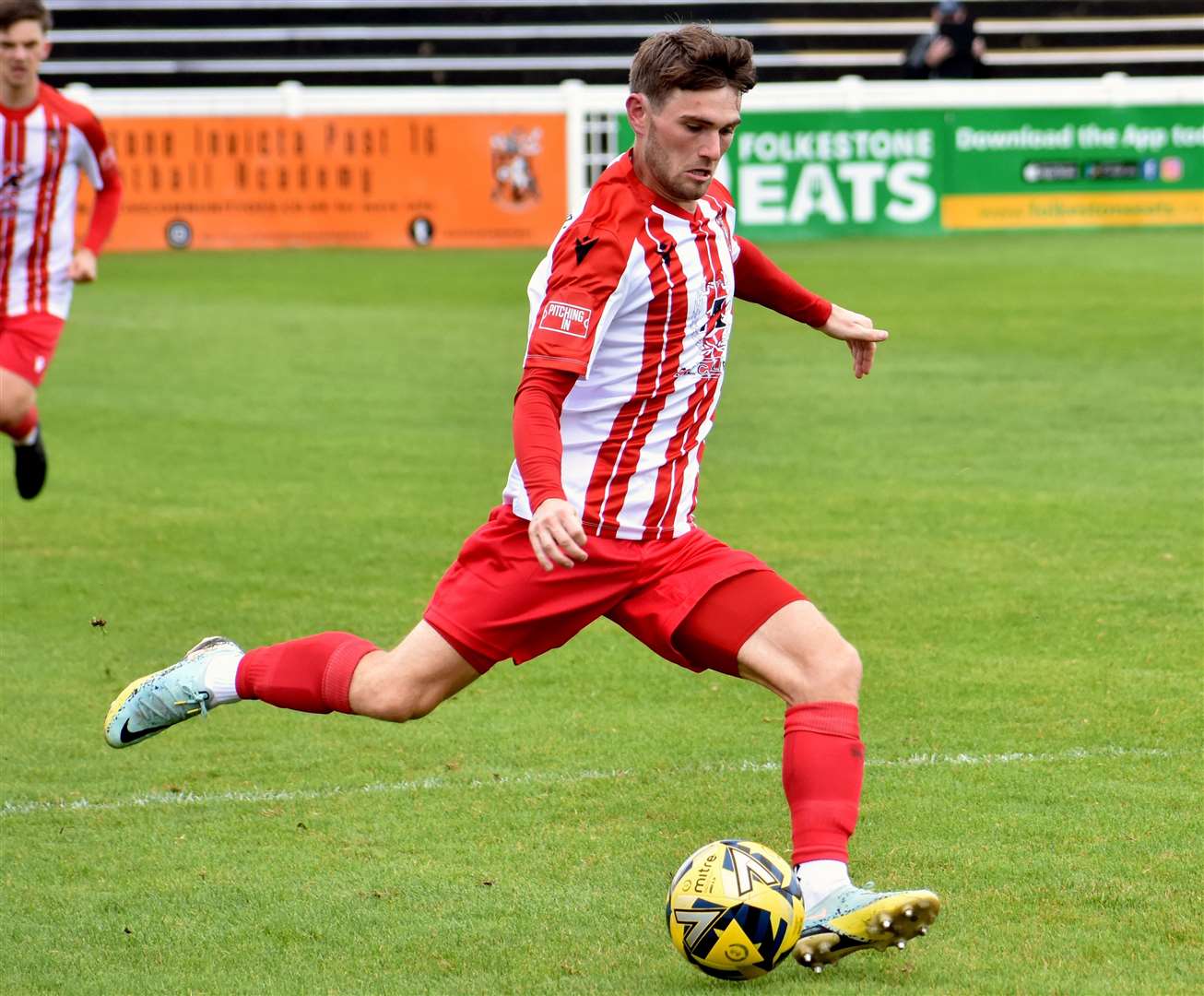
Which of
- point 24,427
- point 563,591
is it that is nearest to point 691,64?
point 563,591

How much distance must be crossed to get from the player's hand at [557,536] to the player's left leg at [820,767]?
55cm

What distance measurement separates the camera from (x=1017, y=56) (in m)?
33.9

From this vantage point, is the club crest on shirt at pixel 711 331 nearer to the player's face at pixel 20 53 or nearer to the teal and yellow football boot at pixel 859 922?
the teal and yellow football boot at pixel 859 922

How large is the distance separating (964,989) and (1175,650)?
10.8ft

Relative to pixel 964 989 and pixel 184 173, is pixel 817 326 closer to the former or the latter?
pixel 964 989

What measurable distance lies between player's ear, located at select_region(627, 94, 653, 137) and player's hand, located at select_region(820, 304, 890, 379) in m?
0.94

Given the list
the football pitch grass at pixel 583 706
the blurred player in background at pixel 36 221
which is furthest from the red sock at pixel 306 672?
the blurred player in background at pixel 36 221

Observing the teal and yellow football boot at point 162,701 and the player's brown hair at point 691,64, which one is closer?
the player's brown hair at point 691,64

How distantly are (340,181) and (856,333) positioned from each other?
845 inches

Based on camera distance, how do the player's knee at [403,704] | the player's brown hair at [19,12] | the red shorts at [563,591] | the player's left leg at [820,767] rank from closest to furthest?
the player's left leg at [820,767]
the red shorts at [563,591]
the player's knee at [403,704]
the player's brown hair at [19,12]

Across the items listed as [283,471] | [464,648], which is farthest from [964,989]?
[283,471]

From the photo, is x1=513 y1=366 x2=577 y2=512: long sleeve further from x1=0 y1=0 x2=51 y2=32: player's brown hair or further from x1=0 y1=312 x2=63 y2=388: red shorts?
x1=0 y1=312 x2=63 y2=388: red shorts

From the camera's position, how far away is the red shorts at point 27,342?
878 centimetres

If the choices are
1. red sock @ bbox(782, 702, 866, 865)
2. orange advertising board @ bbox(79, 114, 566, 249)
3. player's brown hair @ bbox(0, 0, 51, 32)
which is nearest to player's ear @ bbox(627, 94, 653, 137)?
red sock @ bbox(782, 702, 866, 865)
